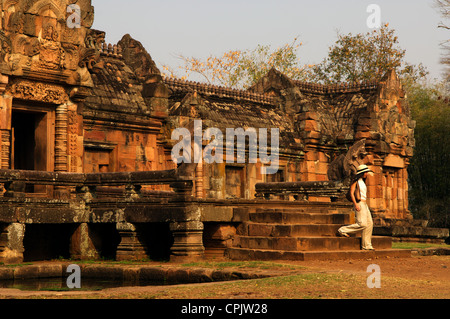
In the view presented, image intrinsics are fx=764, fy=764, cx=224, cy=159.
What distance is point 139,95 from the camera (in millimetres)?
20312

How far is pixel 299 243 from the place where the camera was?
13.9m

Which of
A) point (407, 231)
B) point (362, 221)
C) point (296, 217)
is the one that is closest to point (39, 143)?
point (296, 217)

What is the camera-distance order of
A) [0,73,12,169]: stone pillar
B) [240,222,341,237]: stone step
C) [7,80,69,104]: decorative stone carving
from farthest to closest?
[7,80,69,104]: decorative stone carving, [0,73,12,169]: stone pillar, [240,222,341,237]: stone step

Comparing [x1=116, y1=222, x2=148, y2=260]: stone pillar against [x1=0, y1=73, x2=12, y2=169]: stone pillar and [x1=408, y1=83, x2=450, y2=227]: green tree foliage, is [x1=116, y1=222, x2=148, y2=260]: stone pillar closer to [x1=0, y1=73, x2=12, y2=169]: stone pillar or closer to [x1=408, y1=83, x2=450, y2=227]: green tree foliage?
[x1=0, y1=73, x2=12, y2=169]: stone pillar

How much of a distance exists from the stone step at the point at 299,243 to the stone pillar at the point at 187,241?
3.51 feet

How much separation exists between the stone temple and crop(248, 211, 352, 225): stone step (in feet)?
0.07

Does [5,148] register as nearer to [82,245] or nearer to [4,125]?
[4,125]

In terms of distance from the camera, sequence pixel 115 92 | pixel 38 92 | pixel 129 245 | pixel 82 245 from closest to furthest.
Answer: pixel 129 245 → pixel 82 245 → pixel 38 92 → pixel 115 92

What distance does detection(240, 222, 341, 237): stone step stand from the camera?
47.0ft

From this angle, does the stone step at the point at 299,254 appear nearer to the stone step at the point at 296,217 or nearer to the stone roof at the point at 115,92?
the stone step at the point at 296,217

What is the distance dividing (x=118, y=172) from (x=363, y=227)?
4.80 m

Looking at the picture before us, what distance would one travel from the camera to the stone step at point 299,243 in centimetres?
1395

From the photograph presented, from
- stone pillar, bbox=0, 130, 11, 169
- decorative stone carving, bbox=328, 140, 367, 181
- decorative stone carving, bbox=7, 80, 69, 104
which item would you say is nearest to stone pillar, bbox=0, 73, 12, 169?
stone pillar, bbox=0, 130, 11, 169

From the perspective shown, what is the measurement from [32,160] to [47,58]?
2288 millimetres
